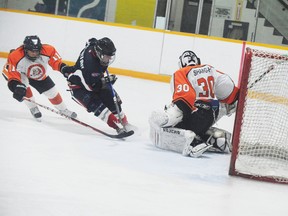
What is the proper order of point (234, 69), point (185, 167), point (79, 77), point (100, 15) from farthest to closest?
point (100, 15), point (234, 69), point (79, 77), point (185, 167)

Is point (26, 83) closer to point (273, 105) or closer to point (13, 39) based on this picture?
point (273, 105)

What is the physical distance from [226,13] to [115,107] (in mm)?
4949

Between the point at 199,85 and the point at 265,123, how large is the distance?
0.55 metres

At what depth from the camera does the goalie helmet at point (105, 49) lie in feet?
15.1

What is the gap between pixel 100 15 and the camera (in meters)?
9.68

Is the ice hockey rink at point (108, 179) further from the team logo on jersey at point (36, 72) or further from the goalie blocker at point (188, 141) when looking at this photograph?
the team logo on jersey at point (36, 72)

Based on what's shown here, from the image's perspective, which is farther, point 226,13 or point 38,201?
point 226,13

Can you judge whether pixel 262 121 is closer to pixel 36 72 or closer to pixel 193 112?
pixel 193 112

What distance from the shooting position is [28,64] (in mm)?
5102

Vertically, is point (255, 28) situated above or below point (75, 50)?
above

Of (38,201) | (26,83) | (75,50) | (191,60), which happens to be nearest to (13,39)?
(75,50)

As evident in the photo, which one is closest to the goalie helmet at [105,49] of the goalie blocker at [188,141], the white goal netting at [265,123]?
the goalie blocker at [188,141]

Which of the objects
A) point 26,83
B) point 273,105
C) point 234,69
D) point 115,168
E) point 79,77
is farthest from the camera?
point 234,69

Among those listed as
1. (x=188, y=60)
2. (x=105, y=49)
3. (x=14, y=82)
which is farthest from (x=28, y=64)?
(x=188, y=60)
